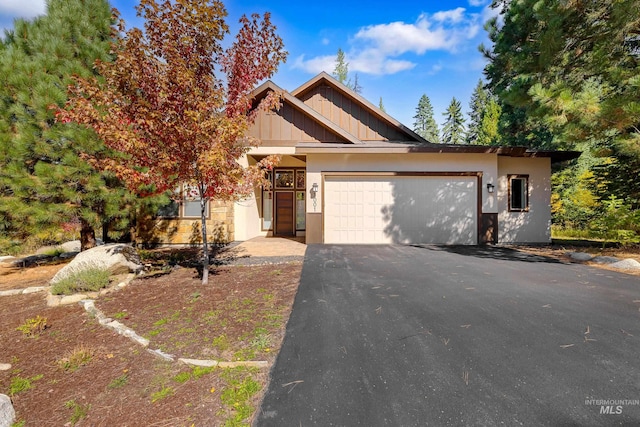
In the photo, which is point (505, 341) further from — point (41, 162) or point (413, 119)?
point (413, 119)

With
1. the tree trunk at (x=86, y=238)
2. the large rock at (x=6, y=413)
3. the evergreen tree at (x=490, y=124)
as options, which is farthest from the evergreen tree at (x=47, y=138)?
the evergreen tree at (x=490, y=124)

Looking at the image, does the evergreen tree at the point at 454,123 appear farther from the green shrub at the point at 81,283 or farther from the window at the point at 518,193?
the green shrub at the point at 81,283

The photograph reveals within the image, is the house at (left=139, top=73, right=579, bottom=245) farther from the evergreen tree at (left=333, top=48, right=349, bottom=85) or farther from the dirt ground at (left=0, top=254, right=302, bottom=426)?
the evergreen tree at (left=333, top=48, right=349, bottom=85)

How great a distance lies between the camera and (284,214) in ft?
38.9

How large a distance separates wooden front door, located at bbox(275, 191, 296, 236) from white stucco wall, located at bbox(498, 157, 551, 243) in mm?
8475

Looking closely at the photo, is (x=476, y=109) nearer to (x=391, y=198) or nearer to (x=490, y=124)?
(x=490, y=124)

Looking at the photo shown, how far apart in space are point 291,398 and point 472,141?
134 feet

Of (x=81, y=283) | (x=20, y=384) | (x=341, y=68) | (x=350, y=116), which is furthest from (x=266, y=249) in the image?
(x=341, y=68)

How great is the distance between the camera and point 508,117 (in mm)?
17969

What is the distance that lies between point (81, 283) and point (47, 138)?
3.63m

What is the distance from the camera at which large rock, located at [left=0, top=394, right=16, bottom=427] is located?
1799mm

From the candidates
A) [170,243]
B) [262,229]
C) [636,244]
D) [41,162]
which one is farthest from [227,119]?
[636,244]

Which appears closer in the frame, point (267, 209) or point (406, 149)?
point (406, 149)

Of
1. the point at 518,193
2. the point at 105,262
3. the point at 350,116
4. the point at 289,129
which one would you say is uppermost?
the point at 350,116
